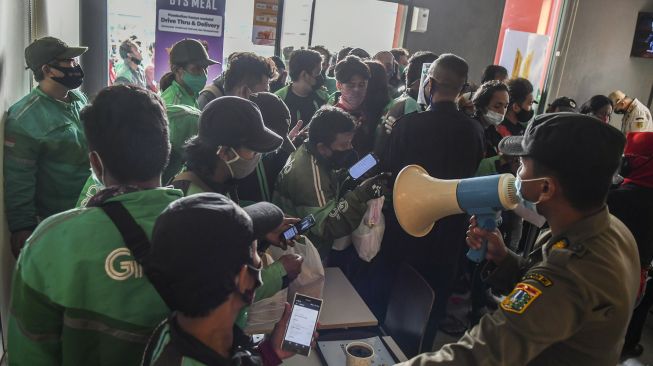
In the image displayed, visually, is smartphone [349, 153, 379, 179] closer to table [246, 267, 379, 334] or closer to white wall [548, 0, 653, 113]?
table [246, 267, 379, 334]

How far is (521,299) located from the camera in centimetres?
125

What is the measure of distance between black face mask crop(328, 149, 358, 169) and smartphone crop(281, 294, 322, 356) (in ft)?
3.40

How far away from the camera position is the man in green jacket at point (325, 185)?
2379mm

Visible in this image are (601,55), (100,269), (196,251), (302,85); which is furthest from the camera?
(601,55)

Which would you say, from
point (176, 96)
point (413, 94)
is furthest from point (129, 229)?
point (413, 94)

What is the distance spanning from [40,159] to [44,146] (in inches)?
3.4

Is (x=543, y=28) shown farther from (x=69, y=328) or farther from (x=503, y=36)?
(x=69, y=328)

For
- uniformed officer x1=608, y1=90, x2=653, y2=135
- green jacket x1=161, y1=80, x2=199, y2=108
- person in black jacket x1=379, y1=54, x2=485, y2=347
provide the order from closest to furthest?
1. person in black jacket x1=379, y1=54, x2=485, y2=347
2. green jacket x1=161, y1=80, x2=199, y2=108
3. uniformed officer x1=608, y1=90, x2=653, y2=135

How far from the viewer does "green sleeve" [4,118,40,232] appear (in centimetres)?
241

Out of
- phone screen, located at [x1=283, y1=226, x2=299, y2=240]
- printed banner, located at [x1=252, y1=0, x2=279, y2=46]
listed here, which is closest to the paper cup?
phone screen, located at [x1=283, y1=226, x2=299, y2=240]

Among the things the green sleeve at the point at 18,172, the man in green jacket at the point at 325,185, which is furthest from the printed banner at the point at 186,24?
the man in green jacket at the point at 325,185

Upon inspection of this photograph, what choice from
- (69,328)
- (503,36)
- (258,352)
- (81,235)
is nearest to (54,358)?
(69,328)

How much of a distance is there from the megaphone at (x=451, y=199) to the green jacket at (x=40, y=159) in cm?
184

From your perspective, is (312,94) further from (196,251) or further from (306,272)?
(196,251)
